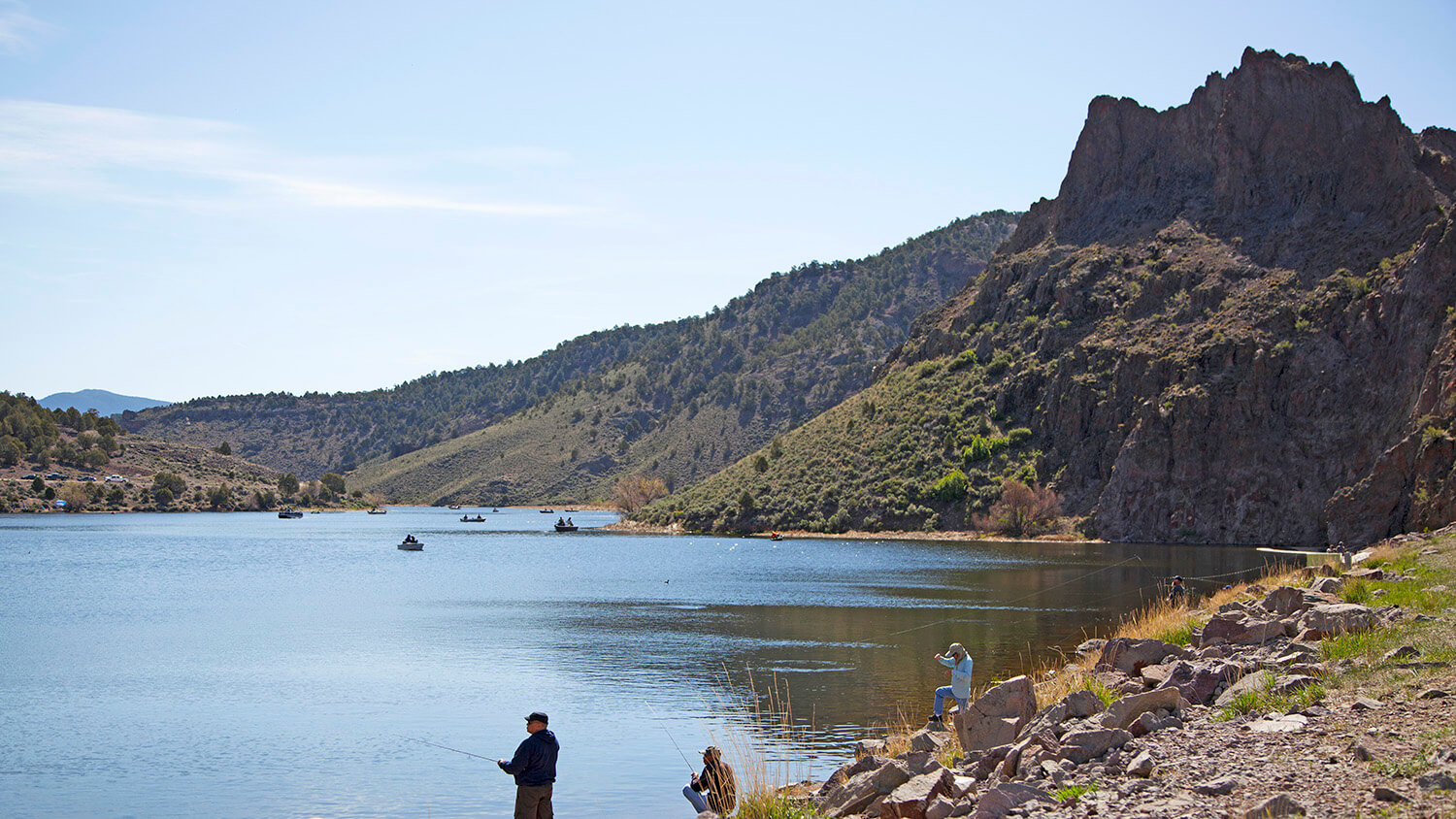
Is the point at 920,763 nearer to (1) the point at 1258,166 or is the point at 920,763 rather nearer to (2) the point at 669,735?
(2) the point at 669,735

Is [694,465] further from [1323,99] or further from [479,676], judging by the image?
[479,676]

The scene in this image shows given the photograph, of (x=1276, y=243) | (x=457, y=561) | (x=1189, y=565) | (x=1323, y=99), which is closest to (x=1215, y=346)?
(x=1276, y=243)

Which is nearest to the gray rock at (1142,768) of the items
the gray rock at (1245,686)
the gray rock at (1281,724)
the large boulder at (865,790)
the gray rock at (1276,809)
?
the gray rock at (1281,724)

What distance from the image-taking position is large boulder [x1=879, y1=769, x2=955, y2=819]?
12328mm

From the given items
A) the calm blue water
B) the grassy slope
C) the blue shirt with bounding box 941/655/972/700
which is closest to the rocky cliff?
the calm blue water

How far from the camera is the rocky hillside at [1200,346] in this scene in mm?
78062

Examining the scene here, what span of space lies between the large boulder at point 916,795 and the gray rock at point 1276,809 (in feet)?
12.2

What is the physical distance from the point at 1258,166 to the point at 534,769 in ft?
330

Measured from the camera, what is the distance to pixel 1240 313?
8812cm

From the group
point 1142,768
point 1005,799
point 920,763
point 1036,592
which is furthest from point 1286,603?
point 1036,592

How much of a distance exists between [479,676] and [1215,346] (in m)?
72.6

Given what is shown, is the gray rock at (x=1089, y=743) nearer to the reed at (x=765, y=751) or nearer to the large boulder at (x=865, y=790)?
the large boulder at (x=865, y=790)

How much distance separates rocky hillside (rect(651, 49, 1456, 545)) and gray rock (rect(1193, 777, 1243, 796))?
190 ft

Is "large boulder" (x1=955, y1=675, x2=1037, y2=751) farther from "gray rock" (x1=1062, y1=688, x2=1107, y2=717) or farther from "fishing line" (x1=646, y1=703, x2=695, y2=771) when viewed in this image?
"fishing line" (x1=646, y1=703, x2=695, y2=771)
